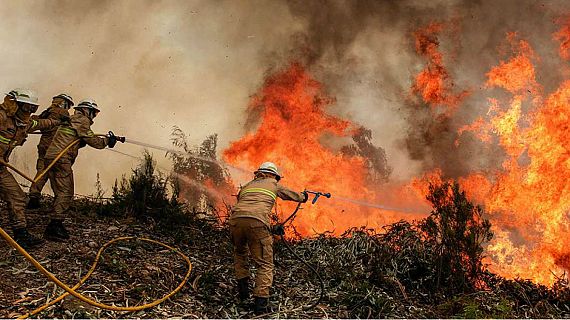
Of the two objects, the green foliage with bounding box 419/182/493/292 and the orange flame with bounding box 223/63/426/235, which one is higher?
the orange flame with bounding box 223/63/426/235

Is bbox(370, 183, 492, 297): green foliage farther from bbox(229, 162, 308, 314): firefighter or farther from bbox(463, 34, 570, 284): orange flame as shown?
bbox(463, 34, 570, 284): orange flame

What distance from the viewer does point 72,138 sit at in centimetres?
734

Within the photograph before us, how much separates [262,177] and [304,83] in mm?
8428

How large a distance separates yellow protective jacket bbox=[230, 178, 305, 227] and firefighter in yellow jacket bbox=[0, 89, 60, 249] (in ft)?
10.7

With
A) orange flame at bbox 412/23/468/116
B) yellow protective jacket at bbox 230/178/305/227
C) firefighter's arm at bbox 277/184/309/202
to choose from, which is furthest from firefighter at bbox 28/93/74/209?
orange flame at bbox 412/23/468/116

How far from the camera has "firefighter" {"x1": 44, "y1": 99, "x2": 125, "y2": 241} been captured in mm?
6938

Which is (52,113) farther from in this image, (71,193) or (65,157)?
(71,193)

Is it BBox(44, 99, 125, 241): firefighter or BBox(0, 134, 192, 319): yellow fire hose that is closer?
BBox(0, 134, 192, 319): yellow fire hose

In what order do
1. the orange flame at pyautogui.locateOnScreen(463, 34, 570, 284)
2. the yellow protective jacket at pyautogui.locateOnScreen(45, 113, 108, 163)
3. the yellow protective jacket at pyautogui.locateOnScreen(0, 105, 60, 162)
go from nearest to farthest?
the yellow protective jacket at pyautogui.locateOnScreen(0, 105, 60, 162), the yellow protective jacket at pyautogui.locateOnScreen(45, 113, 108, 163), the orange flame at pyautogui.locateOnScreen(463, 34, 570, 284)

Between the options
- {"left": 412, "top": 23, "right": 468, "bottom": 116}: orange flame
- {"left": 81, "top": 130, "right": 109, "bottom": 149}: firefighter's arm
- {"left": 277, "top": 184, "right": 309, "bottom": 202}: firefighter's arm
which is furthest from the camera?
{"left": 412, "top": 23, "right": 468, "bottom": 116}: orange flame

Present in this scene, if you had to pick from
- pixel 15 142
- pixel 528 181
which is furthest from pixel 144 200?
pixel 528 181

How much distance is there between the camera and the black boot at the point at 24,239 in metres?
6.48

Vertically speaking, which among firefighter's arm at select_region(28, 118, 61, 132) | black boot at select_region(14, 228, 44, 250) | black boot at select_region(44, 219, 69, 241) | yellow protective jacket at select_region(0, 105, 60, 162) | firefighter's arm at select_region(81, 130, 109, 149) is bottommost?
black boot at select_region(14, 228, 44, 250)

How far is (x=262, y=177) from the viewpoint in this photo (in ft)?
21.1
